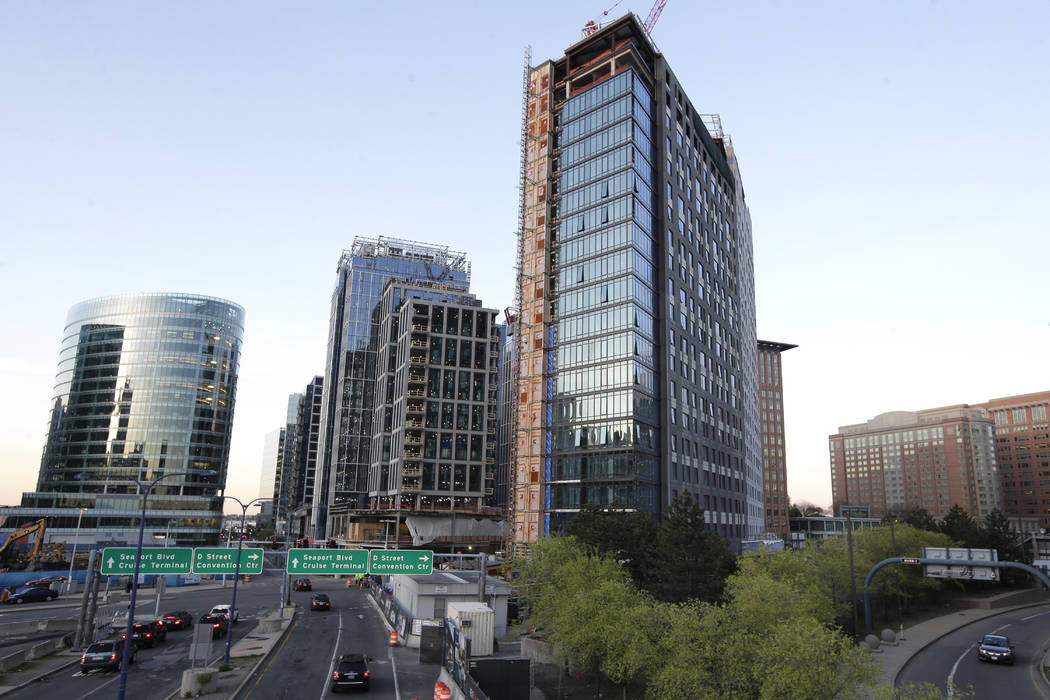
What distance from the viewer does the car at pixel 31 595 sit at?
65000 millimetres

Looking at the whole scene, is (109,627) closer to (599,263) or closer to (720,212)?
(599,263)

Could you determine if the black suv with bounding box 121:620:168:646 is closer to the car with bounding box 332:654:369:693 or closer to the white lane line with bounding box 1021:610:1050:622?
the car with bounding box 332:654:369:693

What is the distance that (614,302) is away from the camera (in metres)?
86.1

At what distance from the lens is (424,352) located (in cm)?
14425

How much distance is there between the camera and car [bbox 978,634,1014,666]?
42531 millimetres

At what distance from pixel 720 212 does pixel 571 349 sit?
164 feet

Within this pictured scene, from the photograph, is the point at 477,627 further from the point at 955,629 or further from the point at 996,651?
the point at 955,629

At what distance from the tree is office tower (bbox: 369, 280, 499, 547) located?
86.9 metres

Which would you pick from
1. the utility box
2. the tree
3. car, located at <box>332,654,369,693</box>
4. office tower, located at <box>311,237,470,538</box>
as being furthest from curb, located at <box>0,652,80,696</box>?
office tower, located at <box>311,237,470,538</box>

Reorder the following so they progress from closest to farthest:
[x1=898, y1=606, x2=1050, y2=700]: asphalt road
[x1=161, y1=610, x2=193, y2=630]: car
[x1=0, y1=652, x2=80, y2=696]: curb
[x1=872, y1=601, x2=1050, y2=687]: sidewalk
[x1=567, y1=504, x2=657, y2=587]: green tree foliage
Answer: [x1=0, y1=652, x2=80, y2=696]: curb < [x1=898, y1=606, x2=1050, y2=700]: asphalt road < [x1=872, y1=601, x2=1050, y2=687]: sidewalk < [x1=161, y1=610, x2=193, y2=630]: car < [x1=567, y1=504, x2=657, y2=587]: green tree foliage

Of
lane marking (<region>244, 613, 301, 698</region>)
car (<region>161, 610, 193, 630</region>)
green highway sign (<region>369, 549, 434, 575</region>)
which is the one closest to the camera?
lane marking (<region>244, 613, 301, 698</region>)

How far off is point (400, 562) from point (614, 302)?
51.1m

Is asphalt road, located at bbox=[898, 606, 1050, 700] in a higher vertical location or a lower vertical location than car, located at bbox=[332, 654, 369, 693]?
lower

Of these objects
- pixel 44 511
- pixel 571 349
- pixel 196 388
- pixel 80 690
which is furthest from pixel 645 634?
pixel 196 388
